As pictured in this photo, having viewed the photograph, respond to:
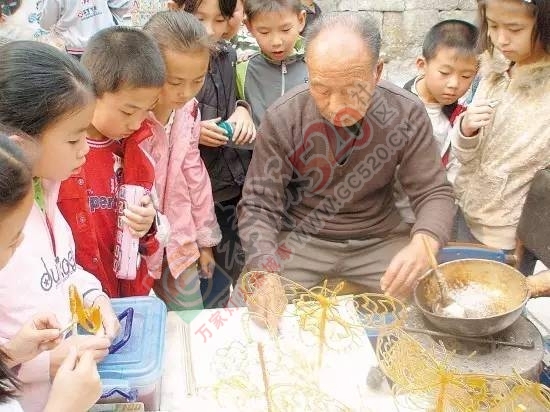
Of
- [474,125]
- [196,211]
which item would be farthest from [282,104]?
[474,125]

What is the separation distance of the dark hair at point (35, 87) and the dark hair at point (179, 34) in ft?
1.56

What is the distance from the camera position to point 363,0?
538 centimetres

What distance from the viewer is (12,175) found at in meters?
1.07

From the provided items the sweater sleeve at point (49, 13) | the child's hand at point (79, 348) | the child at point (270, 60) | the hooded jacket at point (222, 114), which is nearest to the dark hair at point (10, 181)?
the child's hand at point (79, 348)

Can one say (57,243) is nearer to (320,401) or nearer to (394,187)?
(320,401)

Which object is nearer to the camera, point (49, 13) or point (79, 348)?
point (79, 348)

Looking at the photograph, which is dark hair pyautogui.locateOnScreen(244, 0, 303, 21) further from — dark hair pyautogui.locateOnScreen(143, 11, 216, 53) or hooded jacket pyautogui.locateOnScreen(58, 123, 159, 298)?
hooded jacket pyautogui.locateOnScreen(58, 123, 159, 298)

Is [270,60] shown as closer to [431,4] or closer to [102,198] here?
[102,198]

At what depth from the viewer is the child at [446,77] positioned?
237 cm

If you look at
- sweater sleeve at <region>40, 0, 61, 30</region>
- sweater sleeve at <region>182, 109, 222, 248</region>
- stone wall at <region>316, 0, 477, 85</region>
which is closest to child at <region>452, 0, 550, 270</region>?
sweater sleeve at <region>182, 109, 222, 248</region>

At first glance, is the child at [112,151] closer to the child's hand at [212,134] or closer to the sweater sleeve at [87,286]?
the sweater sleeve at [87,286]

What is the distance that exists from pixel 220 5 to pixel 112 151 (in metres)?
0.76

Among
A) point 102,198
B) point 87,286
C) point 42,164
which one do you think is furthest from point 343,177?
point 42,164

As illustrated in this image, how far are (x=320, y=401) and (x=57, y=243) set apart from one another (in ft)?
2.39
